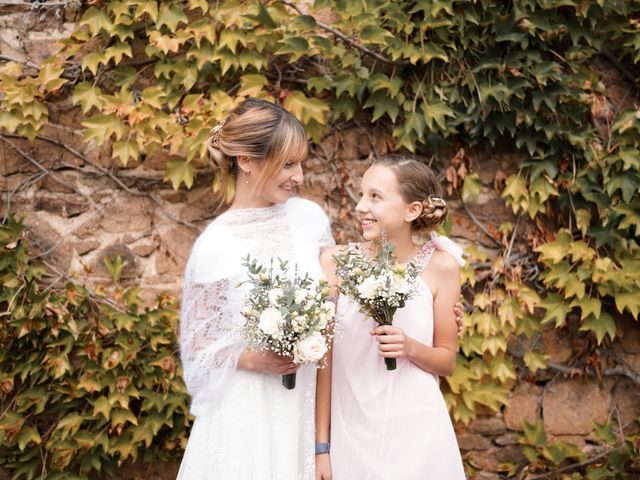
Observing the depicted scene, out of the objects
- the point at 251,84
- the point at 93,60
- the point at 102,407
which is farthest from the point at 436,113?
the point at 102,407

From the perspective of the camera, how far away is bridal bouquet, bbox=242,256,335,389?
208cm

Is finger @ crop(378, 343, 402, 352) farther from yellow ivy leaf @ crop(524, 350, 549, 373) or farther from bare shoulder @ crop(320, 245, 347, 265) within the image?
yellow ivy leaf @ crop(524, 350, 549, 373)

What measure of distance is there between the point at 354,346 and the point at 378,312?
1.06ft

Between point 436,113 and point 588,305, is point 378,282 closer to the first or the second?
point 436,113

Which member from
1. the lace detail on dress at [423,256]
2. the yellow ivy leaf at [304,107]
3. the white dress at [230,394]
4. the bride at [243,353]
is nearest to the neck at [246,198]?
the bride at [243,353]

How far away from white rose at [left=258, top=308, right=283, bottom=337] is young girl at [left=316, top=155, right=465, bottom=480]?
414 millimetres

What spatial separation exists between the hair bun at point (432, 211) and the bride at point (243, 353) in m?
0.46

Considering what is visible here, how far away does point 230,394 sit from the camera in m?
2.40

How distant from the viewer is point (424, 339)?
250cm

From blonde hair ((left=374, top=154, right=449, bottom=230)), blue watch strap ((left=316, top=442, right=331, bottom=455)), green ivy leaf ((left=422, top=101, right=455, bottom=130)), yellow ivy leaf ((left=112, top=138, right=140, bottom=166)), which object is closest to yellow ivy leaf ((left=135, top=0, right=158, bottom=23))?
yellow ivy leaf ((left=112, top=138, right=140, bottom=166))

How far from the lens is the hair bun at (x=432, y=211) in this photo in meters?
2.54

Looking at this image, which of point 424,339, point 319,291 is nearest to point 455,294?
point 424,339

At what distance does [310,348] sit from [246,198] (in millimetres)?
753

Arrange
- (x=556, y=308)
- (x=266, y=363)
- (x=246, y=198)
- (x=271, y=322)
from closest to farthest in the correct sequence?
(x=271, y=322)
(x=266, y=363)
(x=246, y=198)
(x=556, y=308)
